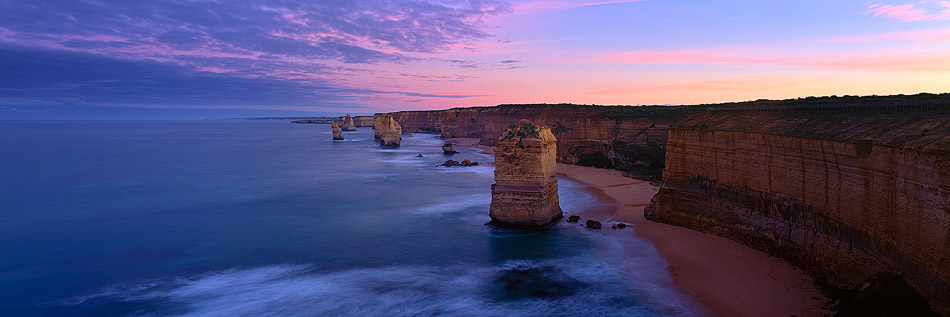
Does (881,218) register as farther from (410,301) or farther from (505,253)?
(410,301)

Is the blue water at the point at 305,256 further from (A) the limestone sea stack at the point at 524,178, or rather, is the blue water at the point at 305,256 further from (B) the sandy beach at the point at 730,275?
(A) the limestone sea stack at the point at 524,178

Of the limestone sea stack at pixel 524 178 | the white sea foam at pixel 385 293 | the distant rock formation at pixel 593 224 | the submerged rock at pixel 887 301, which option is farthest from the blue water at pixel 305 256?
the submerged rock at pixel 887 301

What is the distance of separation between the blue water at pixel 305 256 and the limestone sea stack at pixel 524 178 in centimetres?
80

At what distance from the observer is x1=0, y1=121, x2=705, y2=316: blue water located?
1462 centimetres

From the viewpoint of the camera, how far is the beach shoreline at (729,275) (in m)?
12.7

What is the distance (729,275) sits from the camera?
48.8ft

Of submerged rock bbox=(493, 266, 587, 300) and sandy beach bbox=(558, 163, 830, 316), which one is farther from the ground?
sandy beach bbox=(558, 163, 830, 316)

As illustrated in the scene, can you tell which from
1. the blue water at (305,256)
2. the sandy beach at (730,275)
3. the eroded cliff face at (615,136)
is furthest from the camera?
the eroded cliff face at (615,136)

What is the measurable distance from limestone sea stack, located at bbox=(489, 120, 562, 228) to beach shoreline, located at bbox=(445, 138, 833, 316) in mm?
3678

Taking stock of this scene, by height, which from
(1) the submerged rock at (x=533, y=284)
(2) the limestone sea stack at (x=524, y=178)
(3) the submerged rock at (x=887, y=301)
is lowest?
(1) the submerged rock at (x=533, y=284)

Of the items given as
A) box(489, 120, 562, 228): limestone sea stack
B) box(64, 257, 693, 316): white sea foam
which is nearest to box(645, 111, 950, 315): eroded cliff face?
box(64, 257, 693, 316): white sea foam

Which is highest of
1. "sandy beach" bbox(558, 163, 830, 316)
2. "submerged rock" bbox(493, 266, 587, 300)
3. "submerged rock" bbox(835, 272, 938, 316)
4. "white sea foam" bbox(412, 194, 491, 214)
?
"submerged rock" bbox(835, 272, 938, 316)

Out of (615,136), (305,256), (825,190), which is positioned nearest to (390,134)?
(615,136)

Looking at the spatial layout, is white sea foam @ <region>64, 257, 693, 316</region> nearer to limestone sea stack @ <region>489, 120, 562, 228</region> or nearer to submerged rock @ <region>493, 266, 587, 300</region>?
submerged rock @ <region>493, 266, 587, 300</region>
